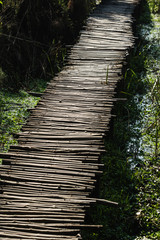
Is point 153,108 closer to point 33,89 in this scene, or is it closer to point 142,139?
point 142,139

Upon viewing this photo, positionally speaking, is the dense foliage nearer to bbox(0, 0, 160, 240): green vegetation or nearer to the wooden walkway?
bbox(0, 0, 160, 240): green vegetation

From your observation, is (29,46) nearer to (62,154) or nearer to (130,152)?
(130,152)

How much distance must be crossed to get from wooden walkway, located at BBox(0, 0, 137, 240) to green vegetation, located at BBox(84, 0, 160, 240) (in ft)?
1.14

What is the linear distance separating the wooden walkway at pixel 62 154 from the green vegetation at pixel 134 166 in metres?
0.35

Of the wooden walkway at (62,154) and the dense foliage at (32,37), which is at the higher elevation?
the dense foliage at (32,37)

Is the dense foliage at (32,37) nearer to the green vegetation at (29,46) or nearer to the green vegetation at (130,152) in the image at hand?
the green vegetation at (29,46)

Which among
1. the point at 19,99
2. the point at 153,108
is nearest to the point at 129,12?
the point at 153,108

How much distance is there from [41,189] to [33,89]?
2.88 m

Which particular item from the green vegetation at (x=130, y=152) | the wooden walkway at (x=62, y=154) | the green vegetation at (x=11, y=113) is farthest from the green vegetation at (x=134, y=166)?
the green vegetation at (x=11, y=113)

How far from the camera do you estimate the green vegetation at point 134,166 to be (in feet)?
13.1

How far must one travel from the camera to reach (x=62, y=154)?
392cm

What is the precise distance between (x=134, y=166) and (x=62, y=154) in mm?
1230

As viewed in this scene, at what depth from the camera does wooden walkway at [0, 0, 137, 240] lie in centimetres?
313

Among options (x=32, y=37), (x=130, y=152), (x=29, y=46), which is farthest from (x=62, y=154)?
(x=32, y=37)
